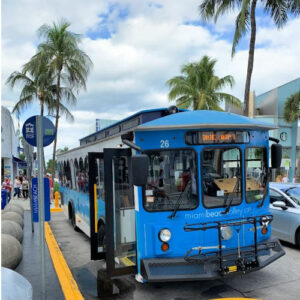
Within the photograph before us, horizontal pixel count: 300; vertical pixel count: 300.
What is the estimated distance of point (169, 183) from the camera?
494 centimetres

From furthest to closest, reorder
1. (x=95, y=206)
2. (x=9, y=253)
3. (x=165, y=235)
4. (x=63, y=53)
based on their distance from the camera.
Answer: (x=63, y=53) → (x=95, y=206) → (x=9, y=253) → (x=165, y=235)

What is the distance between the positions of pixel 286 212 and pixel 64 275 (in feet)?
16.9

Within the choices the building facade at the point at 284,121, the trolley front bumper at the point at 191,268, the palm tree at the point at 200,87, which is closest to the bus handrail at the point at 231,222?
the trolley front bumper at the point at 191,268

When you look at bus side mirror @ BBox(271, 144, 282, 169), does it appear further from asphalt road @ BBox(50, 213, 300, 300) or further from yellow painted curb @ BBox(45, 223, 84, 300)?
yellow painted curb @ BBox(45, 223, 84, 300)

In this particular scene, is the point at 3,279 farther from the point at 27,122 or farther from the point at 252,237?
→ the point at 252,237

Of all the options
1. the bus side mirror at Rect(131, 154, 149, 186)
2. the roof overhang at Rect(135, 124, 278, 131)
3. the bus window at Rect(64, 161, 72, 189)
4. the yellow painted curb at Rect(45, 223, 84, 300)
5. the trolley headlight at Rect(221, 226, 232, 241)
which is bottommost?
the yellow painted curb at Rect(45, 223, 84, 300)

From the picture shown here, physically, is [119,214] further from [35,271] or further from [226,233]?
[35,271]

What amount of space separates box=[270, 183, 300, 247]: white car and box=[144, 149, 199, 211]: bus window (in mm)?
3669

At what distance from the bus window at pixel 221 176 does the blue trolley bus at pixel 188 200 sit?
2cm

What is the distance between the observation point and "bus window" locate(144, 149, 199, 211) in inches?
194

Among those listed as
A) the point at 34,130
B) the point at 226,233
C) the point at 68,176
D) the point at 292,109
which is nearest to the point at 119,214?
the point at 226,233

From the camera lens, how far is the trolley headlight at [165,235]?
4.83m

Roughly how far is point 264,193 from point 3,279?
14.0 ft

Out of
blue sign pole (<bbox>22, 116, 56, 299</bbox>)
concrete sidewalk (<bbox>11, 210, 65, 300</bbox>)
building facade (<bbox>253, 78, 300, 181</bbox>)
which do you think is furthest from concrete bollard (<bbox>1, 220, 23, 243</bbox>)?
building facade (<bbox>253, 78, 300, 181</bbox>)
